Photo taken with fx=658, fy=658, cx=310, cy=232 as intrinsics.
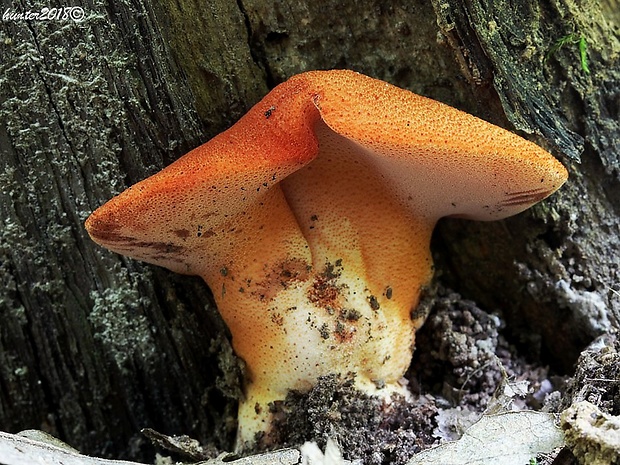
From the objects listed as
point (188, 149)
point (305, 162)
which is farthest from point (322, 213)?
point (188, 149)

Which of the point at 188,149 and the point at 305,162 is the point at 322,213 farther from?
the point at 188,149

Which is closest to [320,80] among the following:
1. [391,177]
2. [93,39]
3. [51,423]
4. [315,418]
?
[391,177]

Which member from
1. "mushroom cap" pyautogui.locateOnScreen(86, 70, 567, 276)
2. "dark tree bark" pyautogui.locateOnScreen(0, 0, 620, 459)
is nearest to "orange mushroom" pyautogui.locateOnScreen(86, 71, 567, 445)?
"mushroom cap" pyautogui.locateOnScreen(86, 70, 567, 276)

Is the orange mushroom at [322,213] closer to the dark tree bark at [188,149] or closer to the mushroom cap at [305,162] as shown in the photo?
the mushroom cap at [305,162]

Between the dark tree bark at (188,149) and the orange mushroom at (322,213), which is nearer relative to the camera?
the orange mushroom at (322,213)

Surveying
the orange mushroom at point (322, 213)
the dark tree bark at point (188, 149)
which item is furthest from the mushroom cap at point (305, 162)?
the dark tree bark at point (188, 149)

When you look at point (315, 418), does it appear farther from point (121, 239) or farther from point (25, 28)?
point (25, 28)
